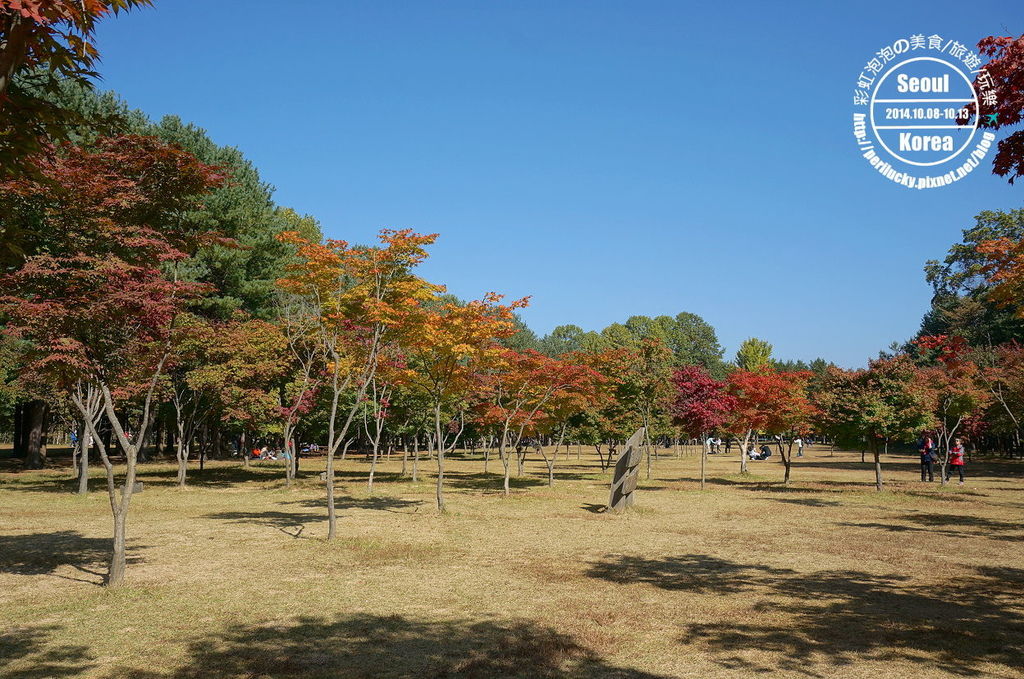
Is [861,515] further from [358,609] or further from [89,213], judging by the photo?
[89,213]

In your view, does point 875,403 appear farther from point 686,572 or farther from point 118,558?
point 118,558

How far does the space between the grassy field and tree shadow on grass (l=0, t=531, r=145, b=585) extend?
0.08 m

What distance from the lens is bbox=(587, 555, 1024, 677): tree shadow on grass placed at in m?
6.73

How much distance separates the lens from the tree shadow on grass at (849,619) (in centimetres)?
673

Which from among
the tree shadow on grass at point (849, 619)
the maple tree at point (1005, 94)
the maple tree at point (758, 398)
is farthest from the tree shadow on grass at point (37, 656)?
the maple tree at point (758, 398)

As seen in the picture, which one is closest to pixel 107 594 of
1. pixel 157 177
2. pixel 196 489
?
pixel 157 177

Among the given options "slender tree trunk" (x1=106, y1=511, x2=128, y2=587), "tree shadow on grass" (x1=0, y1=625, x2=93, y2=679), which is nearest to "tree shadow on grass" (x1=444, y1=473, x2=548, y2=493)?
"slender tree trunk" (x1=106, y1=511, x2=128, y2=587)

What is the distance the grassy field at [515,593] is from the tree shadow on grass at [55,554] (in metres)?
0.08

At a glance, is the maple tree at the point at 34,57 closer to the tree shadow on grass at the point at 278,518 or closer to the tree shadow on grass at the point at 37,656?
the tree shadow on grass at the point at 37,656

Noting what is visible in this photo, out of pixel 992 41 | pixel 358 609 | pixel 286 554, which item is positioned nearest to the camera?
pixel 992 41

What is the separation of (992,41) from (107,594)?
12.5 meters

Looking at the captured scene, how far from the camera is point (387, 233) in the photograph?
50.2 feet

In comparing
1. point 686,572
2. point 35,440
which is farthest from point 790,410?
point 35,440

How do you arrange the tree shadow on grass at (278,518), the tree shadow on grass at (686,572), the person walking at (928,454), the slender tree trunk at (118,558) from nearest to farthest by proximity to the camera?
the slender tree trunk at (118,558)
the tree shadow on grass at (686,572)
the tree shadow on grass at (278,518)
the person walking at (928,454)
